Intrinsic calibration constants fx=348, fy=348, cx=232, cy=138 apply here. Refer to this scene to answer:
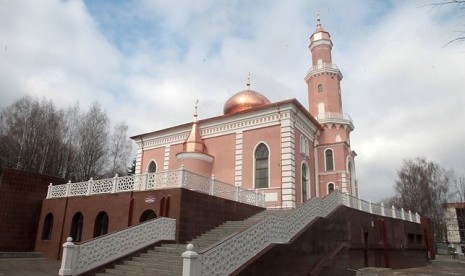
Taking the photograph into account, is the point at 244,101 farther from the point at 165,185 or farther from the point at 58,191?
the point at 58,191

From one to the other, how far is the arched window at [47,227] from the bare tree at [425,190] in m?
37.9

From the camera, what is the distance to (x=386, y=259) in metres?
18.6

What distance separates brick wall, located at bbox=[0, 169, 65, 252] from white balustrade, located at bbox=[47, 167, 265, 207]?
1.66m

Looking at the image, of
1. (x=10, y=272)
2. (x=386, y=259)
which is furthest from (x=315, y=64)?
(x=10, y=272)

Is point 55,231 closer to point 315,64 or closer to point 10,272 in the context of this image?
point 10,272

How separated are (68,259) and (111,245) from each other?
1.28m

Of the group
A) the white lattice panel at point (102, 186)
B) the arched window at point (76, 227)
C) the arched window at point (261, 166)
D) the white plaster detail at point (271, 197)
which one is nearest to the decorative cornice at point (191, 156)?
the arched window at point (261, 166)

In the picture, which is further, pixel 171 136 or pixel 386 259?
pixel 171 136

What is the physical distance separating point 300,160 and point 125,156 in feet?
64.9

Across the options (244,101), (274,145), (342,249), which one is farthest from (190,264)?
(244,101)

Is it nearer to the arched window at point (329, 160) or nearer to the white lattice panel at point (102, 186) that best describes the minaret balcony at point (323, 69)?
the arched window at point (329, 160)

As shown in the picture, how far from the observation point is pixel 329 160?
22.3m

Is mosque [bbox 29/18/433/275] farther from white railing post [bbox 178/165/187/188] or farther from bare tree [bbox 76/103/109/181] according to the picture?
bare tree [bbox 76/103/109/181]

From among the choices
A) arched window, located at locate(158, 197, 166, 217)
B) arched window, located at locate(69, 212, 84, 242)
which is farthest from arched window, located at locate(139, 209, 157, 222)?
arched window, located at locate(69, 212, 84, 242)
